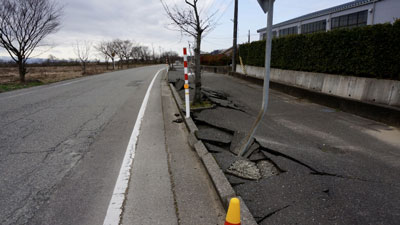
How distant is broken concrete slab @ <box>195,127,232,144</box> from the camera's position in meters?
4.48

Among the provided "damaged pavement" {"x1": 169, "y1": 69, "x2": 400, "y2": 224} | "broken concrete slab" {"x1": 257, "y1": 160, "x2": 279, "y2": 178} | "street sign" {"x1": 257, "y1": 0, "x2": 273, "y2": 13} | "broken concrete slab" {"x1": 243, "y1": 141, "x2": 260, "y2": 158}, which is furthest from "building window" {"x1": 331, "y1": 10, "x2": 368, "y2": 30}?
"broken concrete slab" {"x1": 257, "y1": 160, "x2": 279, "y2": 178}

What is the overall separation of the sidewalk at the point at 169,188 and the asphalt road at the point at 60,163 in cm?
34

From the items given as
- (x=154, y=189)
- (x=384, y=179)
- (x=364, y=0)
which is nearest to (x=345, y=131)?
(x=384, y=179)

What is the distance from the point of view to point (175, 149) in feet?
14.6

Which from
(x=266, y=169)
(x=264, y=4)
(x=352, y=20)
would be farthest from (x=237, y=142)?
(x=352, y=20)

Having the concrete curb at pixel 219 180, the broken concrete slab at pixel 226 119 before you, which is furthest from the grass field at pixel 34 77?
the concrete curb at pixel 219 180

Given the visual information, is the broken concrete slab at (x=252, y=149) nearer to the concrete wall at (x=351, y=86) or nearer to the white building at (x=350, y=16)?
the concrete wall at (x=351, y=86)

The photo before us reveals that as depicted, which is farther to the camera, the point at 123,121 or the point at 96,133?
the point at 123,121

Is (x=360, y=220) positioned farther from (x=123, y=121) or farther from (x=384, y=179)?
(x=123, y=121)

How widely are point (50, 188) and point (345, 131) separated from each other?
5727 mm

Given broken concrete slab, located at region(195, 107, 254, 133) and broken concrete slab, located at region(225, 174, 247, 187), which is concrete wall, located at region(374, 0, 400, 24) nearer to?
broken concrete slab, located at region(195, 107, 254, 133)

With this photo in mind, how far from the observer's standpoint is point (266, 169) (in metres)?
3.50

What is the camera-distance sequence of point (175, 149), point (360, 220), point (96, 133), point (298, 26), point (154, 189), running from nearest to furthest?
point (360, 220)
point (154, 189)
point (175, 149)
point (96, 133)
point (298, 26)

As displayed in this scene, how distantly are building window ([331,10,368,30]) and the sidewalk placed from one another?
2259 cm
